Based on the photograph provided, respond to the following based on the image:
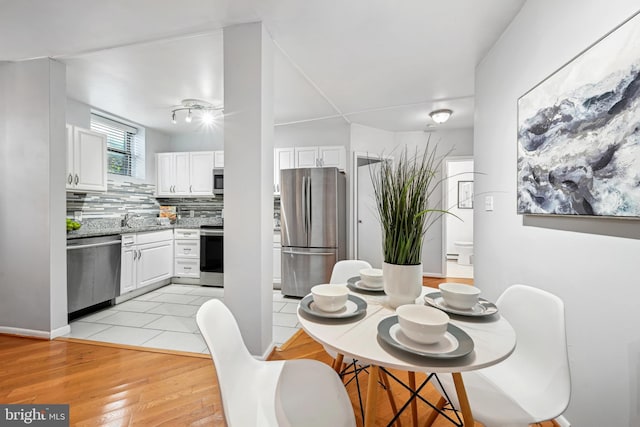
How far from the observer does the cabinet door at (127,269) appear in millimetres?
3385

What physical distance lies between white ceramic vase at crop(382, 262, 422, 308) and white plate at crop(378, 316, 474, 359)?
20cm

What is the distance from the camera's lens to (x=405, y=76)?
9.50 ft

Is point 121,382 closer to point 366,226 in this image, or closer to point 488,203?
point 488,203

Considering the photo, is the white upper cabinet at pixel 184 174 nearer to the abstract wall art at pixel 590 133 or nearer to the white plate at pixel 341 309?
the white plate at pixel 341 309

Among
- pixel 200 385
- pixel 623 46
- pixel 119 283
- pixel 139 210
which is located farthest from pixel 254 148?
pixel 139 210

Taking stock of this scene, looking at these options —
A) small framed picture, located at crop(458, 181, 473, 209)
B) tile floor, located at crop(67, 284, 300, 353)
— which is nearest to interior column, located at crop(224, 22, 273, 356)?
tile floor, located at crop(67, 284, 300, 353)

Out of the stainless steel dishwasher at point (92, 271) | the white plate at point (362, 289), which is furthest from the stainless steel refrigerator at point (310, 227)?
the white plate at point (362, 289)

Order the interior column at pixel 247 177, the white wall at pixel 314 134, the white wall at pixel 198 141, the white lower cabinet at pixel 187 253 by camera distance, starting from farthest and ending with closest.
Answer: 1. the white wall at pixel 198 141
2. the white wall at pixel 314 134
3. the white lower cabinet at pixel 187 253
4. the interior column at pixel 247 177

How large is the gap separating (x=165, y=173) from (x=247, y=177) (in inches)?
131

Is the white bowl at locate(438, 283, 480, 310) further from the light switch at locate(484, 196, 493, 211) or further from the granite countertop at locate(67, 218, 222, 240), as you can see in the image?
the granite countertop at locate(67, 218, 222, 240)

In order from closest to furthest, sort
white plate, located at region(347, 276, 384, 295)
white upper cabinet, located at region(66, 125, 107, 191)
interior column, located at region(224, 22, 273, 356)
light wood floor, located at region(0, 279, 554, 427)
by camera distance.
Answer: white plate, located at region(347, 276, 384, 295)
light wood floor, located at region(0, 279, 554, 427)
interior column, located at region(224, 22, 273, 356)
white upper cabinet, located at region(66, 125, 107, 191)

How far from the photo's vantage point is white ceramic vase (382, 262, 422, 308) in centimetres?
111

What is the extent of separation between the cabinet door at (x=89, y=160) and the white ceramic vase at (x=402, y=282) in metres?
3.70

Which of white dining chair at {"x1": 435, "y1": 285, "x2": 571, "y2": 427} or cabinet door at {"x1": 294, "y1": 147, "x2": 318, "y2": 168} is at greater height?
cabinet door at {"x1": 294, "y1": 147, "x2": 318, "y2": 168}
